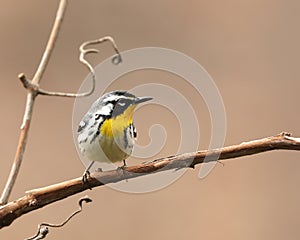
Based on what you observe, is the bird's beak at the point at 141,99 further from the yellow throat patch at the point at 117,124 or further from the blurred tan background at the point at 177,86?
the blurred tan background at the point at 177,86

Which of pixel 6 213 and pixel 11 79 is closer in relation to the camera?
pixel 6 213

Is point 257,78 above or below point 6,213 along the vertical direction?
above

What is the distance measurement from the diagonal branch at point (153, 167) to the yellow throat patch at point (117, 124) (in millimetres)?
214

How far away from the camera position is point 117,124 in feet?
2.65

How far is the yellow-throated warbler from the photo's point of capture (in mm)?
776

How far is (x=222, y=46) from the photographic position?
2.01 metres

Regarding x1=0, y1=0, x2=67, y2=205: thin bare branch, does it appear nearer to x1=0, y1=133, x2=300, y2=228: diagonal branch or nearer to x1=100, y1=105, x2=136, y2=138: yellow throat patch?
x1=0, y1=133, x2=300, y2=228: diagonal branch

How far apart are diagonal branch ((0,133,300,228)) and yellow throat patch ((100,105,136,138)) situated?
214 millimetres

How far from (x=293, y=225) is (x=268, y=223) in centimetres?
7

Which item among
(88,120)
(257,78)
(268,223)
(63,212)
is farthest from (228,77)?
(88,120)

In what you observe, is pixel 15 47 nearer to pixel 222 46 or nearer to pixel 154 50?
pixel 222 46

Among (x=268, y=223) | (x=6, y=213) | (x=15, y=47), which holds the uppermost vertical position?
(x=15, y=47)

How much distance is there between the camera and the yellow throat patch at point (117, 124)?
800 millimetres

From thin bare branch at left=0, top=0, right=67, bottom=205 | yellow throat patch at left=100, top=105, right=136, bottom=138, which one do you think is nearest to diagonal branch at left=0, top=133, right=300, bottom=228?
thin bare branch at left=0, top=0, right=67, bottom=205
